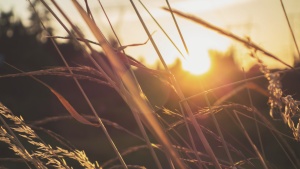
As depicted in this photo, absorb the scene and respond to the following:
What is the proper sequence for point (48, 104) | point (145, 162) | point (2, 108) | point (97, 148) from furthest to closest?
point (48, 104) < point (97, 148) < point (145, 162) < point (2, 108)

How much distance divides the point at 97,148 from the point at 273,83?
35.6 feet

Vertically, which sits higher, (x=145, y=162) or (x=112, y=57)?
(x=112, y=57)

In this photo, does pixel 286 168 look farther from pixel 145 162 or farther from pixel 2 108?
pixel 2 108

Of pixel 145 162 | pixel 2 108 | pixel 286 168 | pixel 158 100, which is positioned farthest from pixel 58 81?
pixel 2 108

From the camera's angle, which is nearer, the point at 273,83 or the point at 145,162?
the point at 273,83

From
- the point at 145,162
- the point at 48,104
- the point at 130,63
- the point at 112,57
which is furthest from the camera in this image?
the point at 48,104

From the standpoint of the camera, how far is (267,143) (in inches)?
324

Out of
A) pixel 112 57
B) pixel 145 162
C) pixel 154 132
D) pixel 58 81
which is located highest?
pixel 58 81

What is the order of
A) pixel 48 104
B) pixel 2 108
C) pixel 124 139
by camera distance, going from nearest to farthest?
pixel 2 108, pixel 124 139, pixel 48 104

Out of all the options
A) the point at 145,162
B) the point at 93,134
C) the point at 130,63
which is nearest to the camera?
the point at 130,63

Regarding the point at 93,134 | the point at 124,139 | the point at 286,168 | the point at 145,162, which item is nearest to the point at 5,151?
the point at 93,134

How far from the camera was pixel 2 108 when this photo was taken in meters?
1.25

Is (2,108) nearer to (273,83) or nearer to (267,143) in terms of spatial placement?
(273,83)

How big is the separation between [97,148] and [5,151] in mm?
3338
